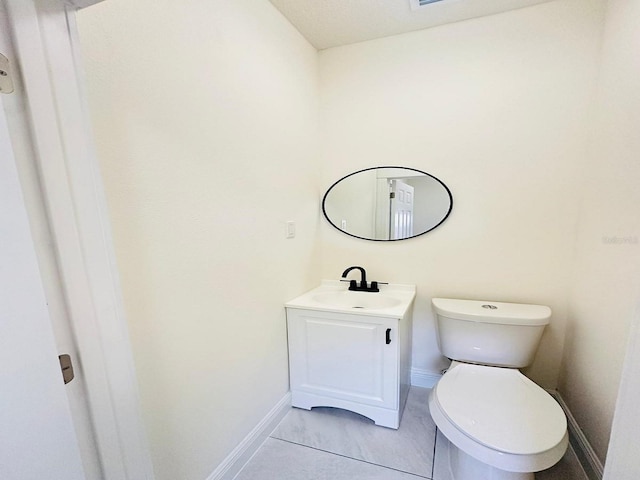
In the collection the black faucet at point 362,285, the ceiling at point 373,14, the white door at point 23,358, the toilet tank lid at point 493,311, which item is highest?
the ceiling at point 373,14

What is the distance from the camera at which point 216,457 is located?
1.25 metres

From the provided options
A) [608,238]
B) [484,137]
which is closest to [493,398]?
[608,238]

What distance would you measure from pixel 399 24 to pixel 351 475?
7.98 feet

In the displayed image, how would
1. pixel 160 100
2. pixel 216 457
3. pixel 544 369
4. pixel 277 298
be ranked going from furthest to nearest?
pixel 544 369, pixel 277 298, pixel 216 457, pixel 160 100

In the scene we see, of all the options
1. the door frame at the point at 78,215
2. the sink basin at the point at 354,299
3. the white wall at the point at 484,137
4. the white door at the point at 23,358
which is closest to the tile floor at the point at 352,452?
the white wall at the point at 484,137

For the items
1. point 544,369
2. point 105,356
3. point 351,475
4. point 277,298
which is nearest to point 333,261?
point 277,298

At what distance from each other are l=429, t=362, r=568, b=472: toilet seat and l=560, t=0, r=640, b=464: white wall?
0.34 metres

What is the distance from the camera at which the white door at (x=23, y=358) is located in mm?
461

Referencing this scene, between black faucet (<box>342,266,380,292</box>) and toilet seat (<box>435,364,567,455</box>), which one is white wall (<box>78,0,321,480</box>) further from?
toilet seat (<box>435,364,567,455</box>)

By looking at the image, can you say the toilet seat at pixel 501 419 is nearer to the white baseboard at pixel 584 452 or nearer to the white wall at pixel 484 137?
the white baseboard at pixel 584 452

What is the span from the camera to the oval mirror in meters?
1.88

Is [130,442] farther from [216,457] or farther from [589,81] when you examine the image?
[589,81]

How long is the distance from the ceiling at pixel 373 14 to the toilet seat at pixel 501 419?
194 centimetres

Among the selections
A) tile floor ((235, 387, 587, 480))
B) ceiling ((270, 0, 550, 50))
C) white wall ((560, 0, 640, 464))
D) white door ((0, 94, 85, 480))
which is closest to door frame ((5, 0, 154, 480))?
white door ((0, 94, 85, 480))
